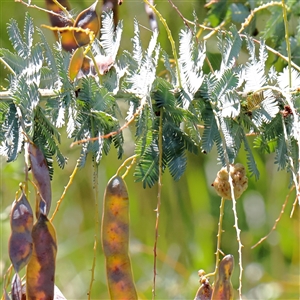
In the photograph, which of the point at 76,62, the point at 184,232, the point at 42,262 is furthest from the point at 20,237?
the point at 184,232

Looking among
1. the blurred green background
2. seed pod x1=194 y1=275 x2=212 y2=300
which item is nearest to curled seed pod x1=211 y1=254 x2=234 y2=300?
seed pod x1=194 y1=275 x2=212 y2=300

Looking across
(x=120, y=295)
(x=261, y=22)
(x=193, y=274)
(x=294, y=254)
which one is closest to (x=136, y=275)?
(x=193, y=274)

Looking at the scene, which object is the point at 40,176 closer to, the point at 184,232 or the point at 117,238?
the point at 117,238

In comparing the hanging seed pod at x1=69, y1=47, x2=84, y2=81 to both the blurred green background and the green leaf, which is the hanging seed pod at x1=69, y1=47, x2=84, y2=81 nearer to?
the green leaf

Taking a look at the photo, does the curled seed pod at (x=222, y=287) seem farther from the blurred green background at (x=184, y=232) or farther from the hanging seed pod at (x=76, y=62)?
the blurred green background at (x=184, y=232)

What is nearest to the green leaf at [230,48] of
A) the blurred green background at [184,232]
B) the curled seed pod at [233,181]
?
the curled seed pod at [233,181]

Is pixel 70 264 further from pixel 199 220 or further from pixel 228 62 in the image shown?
pixel 228 62
